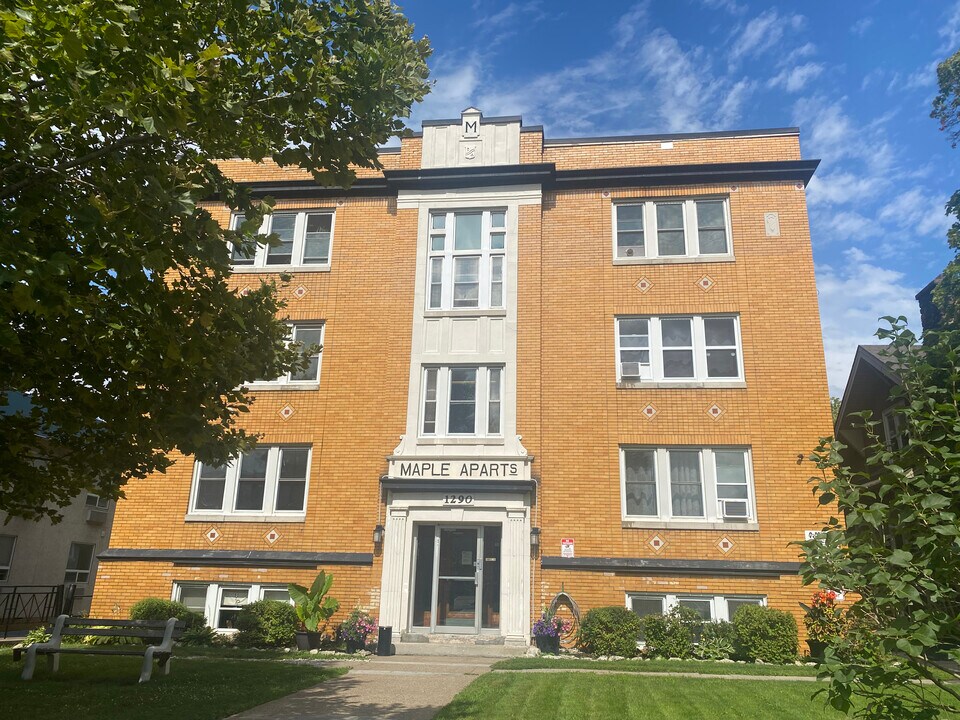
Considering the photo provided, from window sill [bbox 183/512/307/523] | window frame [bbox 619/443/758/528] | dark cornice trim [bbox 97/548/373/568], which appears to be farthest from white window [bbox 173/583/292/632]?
window frame [bbox 619/443/758/528]

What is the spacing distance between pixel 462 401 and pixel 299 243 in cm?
627

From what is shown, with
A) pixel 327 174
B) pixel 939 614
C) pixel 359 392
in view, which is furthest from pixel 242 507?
pixel 939 614

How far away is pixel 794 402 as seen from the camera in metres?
16.1

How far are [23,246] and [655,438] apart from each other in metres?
13.2

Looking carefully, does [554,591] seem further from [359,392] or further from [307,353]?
[307,353]

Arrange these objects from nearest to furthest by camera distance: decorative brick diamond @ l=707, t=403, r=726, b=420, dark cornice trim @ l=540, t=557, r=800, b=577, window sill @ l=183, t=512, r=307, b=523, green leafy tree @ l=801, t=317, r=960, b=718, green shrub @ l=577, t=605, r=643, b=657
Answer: green leafy tree @ l=801, t=317, r=960, b=718 → green shrub @ l=577, t=605, r=643, b=657 → dark cornice trim @ l=540, t=557, r=800, b=577 → decorative brick diamond @ l=707, t=403, r=726, b=420 → window sill @ l=183, t=512, r=307, b=523

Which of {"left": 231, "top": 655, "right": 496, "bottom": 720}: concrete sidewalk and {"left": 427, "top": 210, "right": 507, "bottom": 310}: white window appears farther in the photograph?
{"left": 427, "top": 210, "right": 507, "bottom": 310}: white window

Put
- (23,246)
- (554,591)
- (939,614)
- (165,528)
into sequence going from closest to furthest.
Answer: (939,614)
(23,246)
(554,591)
(165,528)

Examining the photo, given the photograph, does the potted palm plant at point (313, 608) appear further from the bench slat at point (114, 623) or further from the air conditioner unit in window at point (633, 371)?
the air conditioner unit in window at point (633, 371)

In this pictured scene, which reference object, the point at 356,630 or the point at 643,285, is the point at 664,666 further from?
the point at 643,285

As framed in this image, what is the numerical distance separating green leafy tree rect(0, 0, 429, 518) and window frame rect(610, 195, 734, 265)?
10728 millimetres

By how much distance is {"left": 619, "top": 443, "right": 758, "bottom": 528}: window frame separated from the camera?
51.3 feet

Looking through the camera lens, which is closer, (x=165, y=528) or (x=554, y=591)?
(x=554, y=591)

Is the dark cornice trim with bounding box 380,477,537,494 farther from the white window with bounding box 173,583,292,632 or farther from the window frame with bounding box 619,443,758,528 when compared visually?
the white window with bounding box 173,583,292,632
